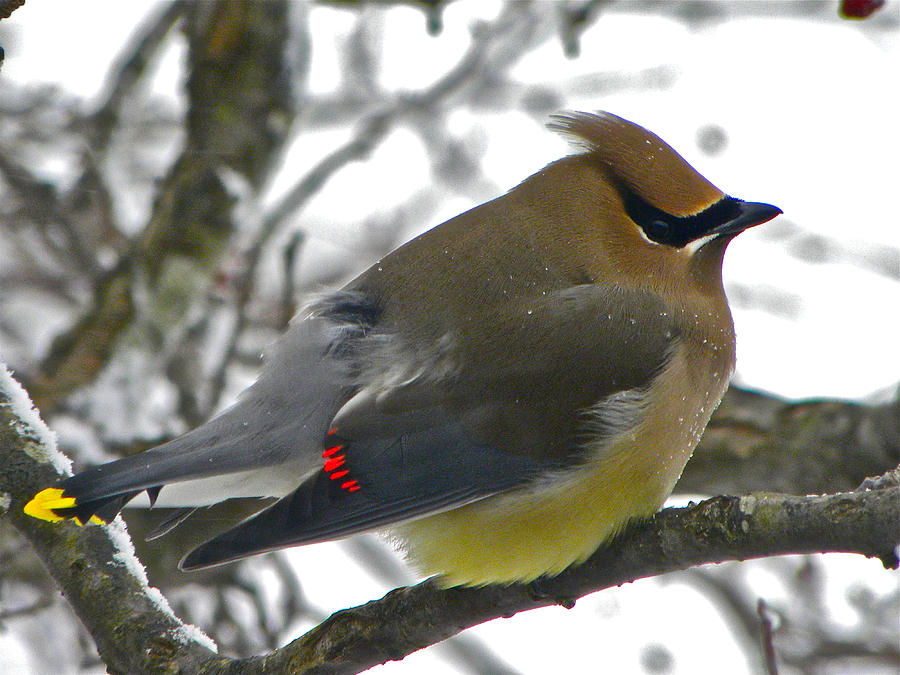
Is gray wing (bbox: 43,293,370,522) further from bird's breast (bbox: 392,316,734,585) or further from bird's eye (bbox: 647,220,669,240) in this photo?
bird's eye (bbox: 647,220,669,240)

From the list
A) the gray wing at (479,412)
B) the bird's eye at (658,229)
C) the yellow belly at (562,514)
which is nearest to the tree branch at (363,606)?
the yellow belly at (562,514)

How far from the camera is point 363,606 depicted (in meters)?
2.49

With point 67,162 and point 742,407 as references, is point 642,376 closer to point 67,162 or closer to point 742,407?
point 742,407

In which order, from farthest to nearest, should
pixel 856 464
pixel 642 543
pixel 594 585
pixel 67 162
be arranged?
pixel 67 162
pixel 856 464
pixel 594 585
pixel 642 543

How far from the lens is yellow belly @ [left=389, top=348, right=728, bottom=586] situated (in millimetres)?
2707

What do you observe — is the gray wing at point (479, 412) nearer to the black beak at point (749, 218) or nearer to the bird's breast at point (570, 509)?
the bird's breast at point (570, 509)

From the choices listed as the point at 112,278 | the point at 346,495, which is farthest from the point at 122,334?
the point at 346,495

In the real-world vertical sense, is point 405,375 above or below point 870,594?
above

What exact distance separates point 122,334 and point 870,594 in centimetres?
321

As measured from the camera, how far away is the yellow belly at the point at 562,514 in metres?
2.71

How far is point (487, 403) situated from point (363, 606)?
663 millimetres

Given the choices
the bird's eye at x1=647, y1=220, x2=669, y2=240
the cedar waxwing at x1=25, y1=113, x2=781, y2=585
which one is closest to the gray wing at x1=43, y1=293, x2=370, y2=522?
the cedar waxwing at x1=25, y1=113, x2=781, y2=585

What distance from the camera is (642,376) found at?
2953 mm

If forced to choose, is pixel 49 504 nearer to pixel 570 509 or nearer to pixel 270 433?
pixel 270 433
